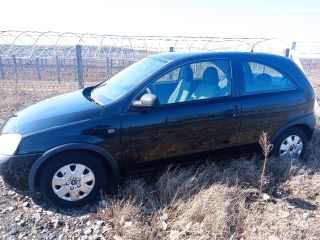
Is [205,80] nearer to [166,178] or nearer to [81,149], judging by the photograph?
[166,178]

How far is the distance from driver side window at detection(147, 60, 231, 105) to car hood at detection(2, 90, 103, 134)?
893mm

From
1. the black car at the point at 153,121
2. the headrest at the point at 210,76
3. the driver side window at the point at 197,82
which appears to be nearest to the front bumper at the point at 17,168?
the black car at the point at 153,121

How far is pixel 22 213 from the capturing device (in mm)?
3344

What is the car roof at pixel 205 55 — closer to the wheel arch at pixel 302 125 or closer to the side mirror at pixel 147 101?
the side mirror at pixel 147 101

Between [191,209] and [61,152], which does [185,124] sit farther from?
[61,152]

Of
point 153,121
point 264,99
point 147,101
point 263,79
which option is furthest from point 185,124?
point 263,79

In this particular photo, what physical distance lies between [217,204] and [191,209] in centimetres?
28

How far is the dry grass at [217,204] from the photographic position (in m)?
2.90

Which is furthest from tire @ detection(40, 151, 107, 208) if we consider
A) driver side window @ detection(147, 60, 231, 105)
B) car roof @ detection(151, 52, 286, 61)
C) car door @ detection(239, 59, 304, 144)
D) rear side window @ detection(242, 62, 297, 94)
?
rear side window @ detection(242, 62, 297, 94)

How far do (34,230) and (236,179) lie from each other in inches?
92.3

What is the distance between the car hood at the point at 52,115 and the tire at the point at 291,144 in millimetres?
2699

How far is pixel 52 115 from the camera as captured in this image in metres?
3.38

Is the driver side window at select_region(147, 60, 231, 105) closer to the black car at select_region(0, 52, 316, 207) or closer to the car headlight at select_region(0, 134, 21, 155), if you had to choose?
the black car at select_region(0, 52, 316, 207)

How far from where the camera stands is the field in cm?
292
